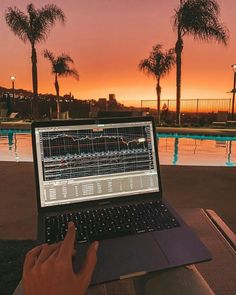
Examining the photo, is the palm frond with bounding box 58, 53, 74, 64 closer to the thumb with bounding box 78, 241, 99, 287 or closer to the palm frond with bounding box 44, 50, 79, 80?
the palm frond with bounding box 44, 50, 79, 80

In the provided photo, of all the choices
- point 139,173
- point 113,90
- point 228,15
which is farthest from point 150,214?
point 113,90

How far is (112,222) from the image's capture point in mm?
1368

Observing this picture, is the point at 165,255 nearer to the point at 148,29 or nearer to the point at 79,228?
the point at 79,228

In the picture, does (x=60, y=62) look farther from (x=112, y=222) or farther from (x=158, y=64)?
(x=112, y=222)

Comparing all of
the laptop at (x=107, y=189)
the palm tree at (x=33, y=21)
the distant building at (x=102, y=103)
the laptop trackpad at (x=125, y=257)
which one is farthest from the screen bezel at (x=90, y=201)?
the distant building at (x=102, y=103)

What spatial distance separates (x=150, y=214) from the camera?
4.76 feet

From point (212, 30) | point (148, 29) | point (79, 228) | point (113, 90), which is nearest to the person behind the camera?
point (79, 228)

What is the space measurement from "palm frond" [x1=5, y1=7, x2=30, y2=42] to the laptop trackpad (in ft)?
63.6

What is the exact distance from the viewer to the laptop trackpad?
1037mm

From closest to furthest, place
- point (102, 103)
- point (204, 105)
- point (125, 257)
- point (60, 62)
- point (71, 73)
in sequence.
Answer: point (125, 257)
point (204, 105)
point (60, 62)
point (71, 73)
point (102, 103)

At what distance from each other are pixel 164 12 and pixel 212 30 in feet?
9.45

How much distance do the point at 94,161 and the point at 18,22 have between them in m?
19.1

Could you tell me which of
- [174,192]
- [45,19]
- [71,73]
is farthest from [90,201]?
[71,73]

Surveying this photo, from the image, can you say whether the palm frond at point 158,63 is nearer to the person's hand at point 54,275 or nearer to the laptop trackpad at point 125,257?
the laptop trackpad at point 125,257
